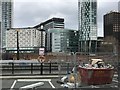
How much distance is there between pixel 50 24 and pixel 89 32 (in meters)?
26.4

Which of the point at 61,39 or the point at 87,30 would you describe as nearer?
the point at 87,30

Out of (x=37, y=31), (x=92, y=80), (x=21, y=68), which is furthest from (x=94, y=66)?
(x=37, y=31)

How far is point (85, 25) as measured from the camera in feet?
196

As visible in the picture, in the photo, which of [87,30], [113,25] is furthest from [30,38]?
[113,25]

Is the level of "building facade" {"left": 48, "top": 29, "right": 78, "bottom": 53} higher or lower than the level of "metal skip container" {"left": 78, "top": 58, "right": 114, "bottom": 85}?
higher

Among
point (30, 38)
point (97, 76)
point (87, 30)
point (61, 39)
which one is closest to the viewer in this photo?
point (97, 76)

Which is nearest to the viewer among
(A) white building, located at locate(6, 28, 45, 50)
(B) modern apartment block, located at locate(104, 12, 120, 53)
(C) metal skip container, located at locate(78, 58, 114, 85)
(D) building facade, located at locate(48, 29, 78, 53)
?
(C) metal skip container, located at locate(78, 58, 114, 85)

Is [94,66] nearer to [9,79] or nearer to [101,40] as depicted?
[9,79]

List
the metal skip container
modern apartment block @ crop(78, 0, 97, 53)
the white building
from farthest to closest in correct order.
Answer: the white building, modern apartment block @ crop(78, 0, 97, 53), the metal skip container

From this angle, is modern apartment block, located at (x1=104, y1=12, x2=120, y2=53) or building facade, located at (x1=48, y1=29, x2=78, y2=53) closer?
modern apartment block, located at (x1=104, y1=12, x2=120, y2=53)

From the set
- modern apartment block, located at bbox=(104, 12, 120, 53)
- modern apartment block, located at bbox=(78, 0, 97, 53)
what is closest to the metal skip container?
modern apartment block, located at bbox=(104, 12, 120, 53)

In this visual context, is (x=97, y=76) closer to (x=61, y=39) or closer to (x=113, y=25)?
(x=113, y=25)

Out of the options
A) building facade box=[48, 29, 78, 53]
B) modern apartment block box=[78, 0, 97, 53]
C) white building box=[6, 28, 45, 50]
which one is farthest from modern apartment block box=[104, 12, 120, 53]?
white building box=[6, 28, 45, 50]

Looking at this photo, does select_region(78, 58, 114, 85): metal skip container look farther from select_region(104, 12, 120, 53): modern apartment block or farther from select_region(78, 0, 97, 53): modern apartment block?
select_region(78, 0, 97, 53): modern apartment block
